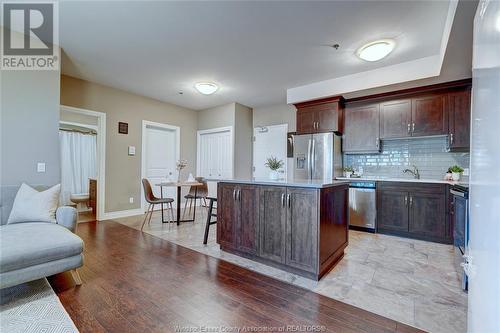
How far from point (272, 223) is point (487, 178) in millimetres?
1738

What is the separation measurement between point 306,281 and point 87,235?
10.9ft

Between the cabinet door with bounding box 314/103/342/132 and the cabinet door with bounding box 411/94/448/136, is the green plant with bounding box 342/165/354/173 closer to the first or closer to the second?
the cabinet door with bounding box 314/103/342/132

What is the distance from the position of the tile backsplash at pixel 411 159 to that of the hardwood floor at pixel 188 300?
324cm

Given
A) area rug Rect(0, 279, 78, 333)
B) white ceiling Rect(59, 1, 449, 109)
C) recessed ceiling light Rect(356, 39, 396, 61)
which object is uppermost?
white ceiling Rect(59, 1, 449, 109)

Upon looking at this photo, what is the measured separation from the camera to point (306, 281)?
2145 millimetres

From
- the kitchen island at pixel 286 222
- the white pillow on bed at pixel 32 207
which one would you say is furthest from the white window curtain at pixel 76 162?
the kitchen island at pixel 286 222

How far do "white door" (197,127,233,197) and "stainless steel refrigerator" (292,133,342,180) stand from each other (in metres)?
1.80

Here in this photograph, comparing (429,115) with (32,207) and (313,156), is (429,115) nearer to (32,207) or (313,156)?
(313,156)

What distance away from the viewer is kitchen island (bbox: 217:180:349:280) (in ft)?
7.01

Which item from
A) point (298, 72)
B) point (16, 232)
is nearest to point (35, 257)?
point (16, 232)

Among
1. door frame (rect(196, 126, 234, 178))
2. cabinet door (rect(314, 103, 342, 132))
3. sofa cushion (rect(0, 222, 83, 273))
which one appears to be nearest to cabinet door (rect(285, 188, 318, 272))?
sofa cushion (rect(0, 222, 83, 273))

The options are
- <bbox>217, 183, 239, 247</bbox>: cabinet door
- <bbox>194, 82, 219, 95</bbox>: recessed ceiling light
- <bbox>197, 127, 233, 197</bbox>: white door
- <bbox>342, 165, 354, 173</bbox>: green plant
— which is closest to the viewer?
<bbox>217, 183, 239, 247</bbox>: cabinet door

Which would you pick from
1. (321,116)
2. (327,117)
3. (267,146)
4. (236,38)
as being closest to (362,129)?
(327,117)

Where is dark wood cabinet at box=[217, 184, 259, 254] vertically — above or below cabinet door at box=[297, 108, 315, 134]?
below
